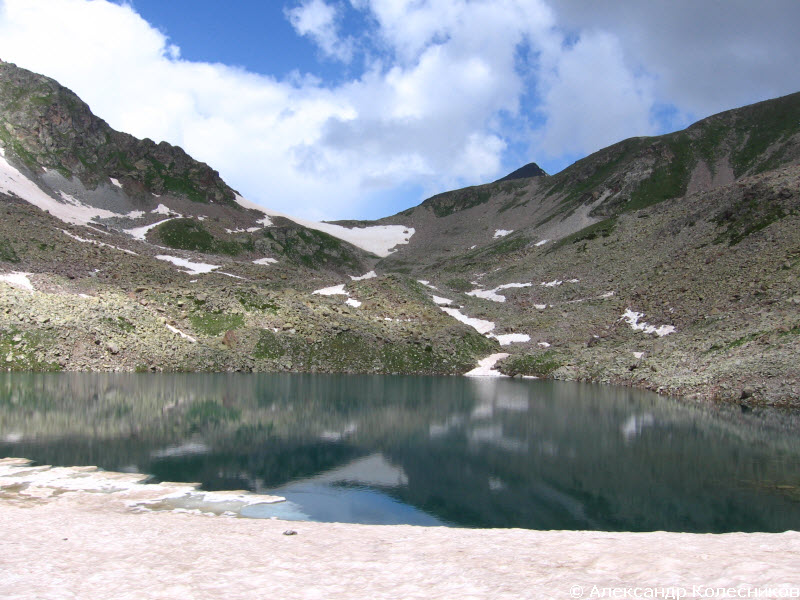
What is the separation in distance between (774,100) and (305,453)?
224744mm

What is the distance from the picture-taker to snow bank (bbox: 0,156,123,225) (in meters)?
140

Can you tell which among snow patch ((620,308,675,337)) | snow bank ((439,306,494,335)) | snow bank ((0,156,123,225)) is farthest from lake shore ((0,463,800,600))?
snow bank ((0,156,123,225))

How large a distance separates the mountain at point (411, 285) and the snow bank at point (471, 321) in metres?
0.53

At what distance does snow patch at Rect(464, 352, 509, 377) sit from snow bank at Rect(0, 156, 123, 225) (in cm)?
10631

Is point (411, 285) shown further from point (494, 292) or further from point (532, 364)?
point (532, 364)

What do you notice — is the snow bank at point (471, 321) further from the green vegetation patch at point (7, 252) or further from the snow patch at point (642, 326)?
Answer: the green vegetation patch at point (7, 252)

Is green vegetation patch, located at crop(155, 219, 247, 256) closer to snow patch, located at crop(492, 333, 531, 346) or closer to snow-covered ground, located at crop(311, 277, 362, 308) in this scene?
snow-covered ground, located at crop(311, 277, 362, 308)

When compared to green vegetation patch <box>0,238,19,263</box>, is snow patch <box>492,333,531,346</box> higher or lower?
lower

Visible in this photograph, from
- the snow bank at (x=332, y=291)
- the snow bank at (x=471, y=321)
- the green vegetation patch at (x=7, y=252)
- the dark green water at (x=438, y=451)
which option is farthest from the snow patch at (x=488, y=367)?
the green vegetation patch at (x=7, y=252)

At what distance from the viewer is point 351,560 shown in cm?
1409

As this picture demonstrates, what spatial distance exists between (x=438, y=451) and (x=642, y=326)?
68.2 meters

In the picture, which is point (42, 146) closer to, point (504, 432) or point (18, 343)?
point (18, 343)

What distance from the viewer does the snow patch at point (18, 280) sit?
3110 inches

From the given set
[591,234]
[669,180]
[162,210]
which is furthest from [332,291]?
[669,180]
